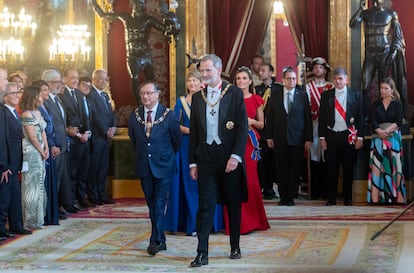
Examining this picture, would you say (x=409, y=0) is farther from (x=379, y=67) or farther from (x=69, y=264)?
(x=69, y=264)

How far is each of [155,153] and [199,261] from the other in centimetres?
103

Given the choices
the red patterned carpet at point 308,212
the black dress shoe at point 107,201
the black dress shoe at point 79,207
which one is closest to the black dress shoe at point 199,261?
the red patterned carpet at point 308,212

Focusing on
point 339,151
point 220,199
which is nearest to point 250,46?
point 339,151

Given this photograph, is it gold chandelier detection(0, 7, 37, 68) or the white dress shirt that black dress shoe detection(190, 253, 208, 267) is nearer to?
the white dress shirt

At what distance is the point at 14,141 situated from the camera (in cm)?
748

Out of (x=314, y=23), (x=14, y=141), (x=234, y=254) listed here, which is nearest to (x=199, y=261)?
(x=234, y=254)

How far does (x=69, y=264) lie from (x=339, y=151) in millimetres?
4397

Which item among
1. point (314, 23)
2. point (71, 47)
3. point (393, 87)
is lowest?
point (393, 87)

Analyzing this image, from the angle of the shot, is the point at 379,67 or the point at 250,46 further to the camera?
the point at 250,46

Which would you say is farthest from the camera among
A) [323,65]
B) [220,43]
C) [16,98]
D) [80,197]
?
[220,43]

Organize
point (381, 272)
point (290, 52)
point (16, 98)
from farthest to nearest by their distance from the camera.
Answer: point (290, 52) → point (16, 98) → point (381, 272)

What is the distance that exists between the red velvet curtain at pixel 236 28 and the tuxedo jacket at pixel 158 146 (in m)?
4.27

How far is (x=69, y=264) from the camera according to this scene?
6246mm

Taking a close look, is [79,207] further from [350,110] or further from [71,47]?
[350,110]
